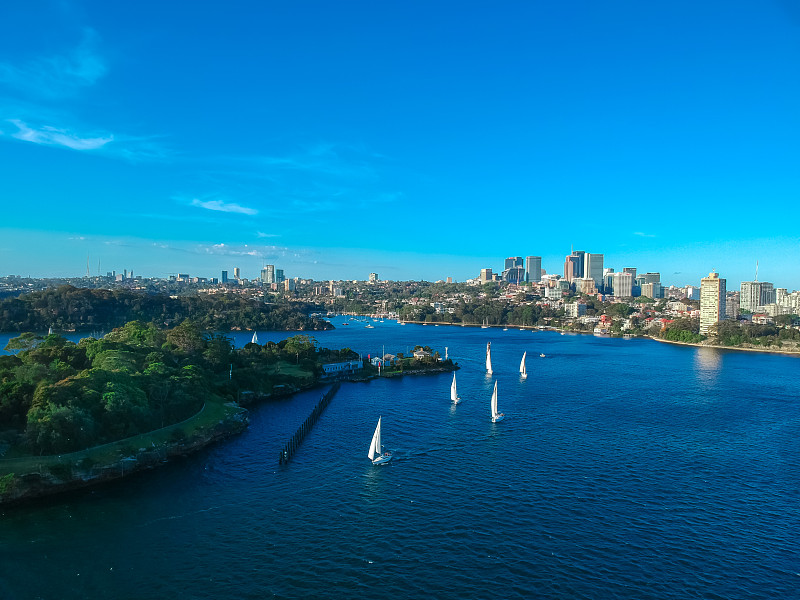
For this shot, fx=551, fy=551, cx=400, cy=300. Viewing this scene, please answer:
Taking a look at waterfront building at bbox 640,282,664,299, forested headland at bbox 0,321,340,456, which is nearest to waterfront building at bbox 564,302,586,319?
waterfront building at bbox 640,282,664,299

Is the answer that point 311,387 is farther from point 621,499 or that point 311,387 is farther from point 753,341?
point 753,341

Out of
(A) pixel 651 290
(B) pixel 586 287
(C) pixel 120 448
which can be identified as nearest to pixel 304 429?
(C) pixel 120 448

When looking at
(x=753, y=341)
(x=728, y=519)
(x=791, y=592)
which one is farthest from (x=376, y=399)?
(x=753, y=341)

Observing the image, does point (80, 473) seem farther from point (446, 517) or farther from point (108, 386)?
point (446, 517)

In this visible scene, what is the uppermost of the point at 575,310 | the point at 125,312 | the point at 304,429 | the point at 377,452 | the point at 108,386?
the point at 575,310

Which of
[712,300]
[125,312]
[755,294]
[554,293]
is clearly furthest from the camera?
[554,293]
